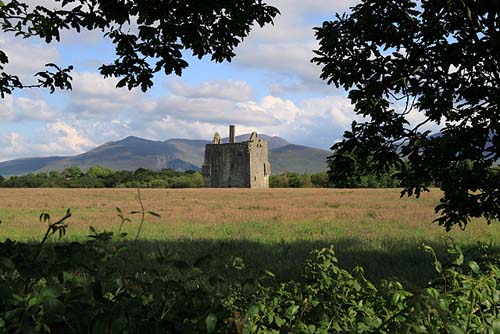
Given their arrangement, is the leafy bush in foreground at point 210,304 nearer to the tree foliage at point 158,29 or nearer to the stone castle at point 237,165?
the tree foliage at point 158,29

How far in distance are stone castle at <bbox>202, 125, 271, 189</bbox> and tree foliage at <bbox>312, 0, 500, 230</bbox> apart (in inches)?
3211

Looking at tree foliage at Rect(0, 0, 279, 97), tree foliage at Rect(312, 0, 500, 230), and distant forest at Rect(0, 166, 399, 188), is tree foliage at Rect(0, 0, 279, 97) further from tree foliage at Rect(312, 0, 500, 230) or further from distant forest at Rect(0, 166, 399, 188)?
distant forest at Rect(0, 166, 399, 188)

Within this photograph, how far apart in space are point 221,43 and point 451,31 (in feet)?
12.5

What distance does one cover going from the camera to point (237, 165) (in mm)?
91250

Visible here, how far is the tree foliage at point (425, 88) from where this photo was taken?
738cm

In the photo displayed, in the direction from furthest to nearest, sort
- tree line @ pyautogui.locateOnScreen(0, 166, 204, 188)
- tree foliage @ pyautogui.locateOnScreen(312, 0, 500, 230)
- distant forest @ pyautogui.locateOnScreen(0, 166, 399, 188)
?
distant forest @ pyautogui.locateOnScreen(0, 166, 399, 188)
tree line @ pyautogui.locateOnScreen(0, 166, 204, 188)
tree foliage @ pyautogui.locateOnScreen(312, 0, 500, 230)

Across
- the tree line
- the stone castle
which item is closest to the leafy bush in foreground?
the tree line

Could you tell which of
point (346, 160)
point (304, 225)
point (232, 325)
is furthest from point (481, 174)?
point (304, 225)

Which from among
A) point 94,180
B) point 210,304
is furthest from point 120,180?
point 210,304

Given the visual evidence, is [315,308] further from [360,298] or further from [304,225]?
[304,225]

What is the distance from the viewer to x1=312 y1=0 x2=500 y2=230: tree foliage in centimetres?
738

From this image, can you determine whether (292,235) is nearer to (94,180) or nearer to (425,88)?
(425,88)

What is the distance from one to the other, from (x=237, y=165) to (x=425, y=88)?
3293 inches

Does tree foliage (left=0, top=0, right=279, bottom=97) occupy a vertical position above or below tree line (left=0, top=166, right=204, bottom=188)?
above
